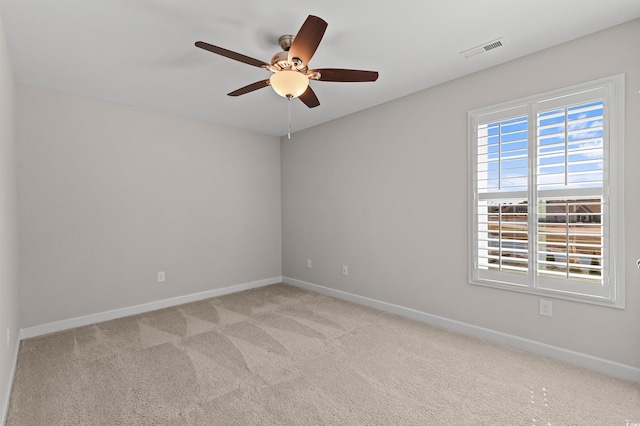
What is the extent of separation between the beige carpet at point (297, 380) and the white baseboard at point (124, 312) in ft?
0.42

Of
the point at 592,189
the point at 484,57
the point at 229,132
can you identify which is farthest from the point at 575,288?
the point at 229,132

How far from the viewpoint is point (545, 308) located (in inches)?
103

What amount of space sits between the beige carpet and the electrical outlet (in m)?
0.37

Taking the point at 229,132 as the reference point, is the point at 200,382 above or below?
below

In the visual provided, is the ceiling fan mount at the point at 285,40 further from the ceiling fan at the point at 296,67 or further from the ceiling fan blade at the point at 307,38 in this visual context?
the ceiling fan blade at the point at 307,38

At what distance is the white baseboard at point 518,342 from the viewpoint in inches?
90.2

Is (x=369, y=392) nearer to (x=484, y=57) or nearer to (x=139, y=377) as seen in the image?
(x=139, y=377)

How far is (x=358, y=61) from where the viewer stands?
2.72m

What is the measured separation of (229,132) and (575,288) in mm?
4383

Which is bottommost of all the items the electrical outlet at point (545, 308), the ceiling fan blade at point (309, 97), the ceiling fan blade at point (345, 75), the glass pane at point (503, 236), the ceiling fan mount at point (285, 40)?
the electrical outlet at point (545, 308)

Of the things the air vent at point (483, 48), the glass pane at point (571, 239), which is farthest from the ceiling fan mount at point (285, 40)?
the glass pane at point (571, 239)

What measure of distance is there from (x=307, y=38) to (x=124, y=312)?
11.9ft

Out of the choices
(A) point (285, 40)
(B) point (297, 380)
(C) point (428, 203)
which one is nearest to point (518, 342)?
(C) point (428, 203)

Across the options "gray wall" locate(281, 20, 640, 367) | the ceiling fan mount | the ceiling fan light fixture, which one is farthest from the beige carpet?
the ceiling fan mount
